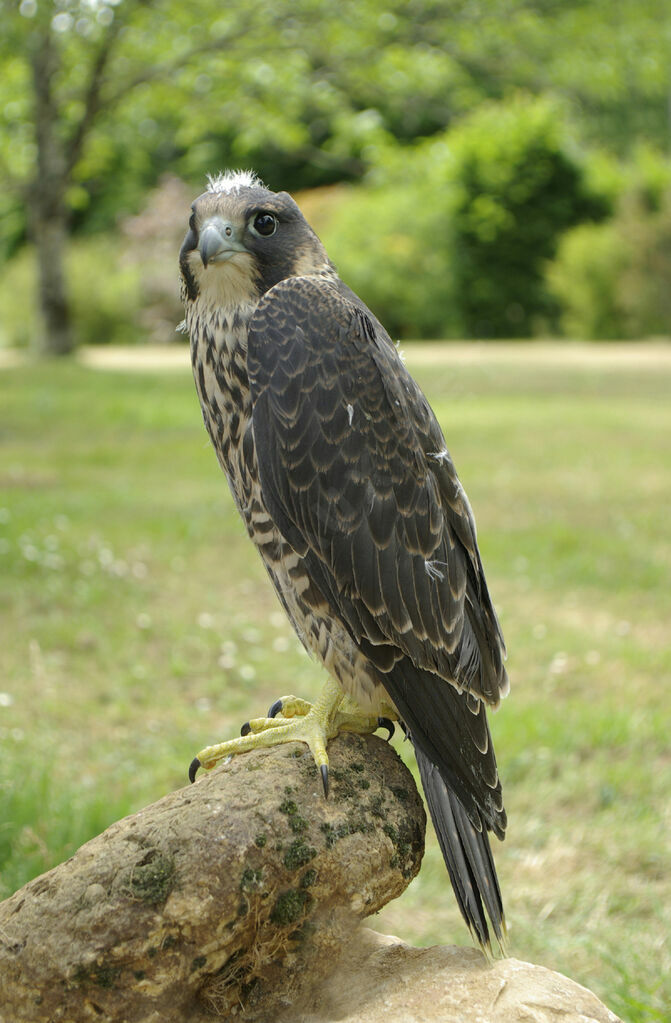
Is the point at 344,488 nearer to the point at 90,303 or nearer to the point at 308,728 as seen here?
the point at 308,728

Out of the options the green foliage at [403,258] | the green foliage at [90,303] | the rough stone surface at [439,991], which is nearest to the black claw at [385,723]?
the rough stone surface at [439,991]

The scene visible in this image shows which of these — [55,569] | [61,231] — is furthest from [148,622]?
[61,231]

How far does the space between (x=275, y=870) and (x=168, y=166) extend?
35.9 m

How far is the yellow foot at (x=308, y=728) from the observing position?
2.48 meters

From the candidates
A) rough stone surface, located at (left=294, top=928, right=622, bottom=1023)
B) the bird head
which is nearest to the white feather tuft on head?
the bird head

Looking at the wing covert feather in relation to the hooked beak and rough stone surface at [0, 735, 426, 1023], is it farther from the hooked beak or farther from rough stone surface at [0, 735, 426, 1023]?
rough stone surface at [0, 735, 426, 1023]

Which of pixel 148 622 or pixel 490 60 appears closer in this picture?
pixel 148 622

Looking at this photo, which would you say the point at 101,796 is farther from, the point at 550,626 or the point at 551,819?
the point at 550,626

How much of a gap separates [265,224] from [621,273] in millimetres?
22227

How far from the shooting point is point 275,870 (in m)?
2.16

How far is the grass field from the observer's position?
336 centimetres

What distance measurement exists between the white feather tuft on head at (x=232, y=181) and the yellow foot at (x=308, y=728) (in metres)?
1.24

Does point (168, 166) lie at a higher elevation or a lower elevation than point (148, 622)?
higher

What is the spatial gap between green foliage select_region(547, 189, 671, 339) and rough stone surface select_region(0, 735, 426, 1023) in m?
21.3
